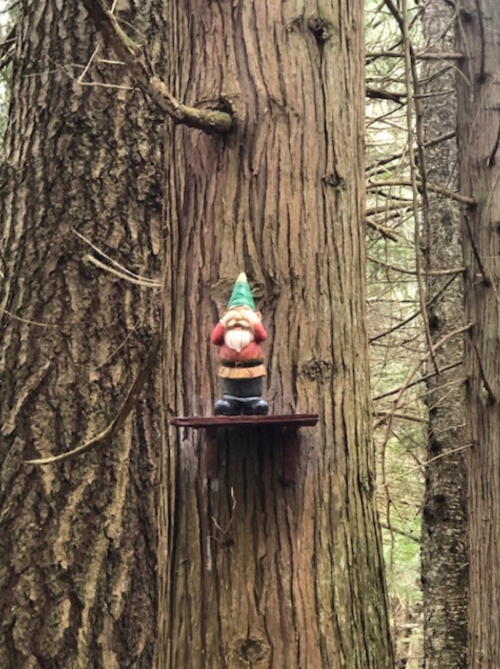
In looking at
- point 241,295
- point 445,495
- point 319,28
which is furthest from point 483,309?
point 241,295

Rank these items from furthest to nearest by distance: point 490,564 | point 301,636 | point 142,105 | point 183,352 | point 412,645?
point 412,645, point 490,564, point 142,105, point 183,352, point 301,636

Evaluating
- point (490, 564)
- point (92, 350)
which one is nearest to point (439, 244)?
point (490, 564)

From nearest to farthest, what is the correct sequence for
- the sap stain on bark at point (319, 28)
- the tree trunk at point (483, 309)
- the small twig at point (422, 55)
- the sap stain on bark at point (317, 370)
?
the sap stain on bark at point (317, 370) → the sap stain on bark at point (319, 28) → the small twig at point (422, 55) → the tree trunk at point (483, 309)

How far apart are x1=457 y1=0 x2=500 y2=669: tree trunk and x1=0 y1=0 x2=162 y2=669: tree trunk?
196 centimetres

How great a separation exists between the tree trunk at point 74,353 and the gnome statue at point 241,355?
162 centimetres

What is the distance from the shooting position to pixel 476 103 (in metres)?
4.46

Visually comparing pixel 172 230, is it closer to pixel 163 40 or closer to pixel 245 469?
pixel 245 469

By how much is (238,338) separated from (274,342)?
155mm

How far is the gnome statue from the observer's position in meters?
1.75

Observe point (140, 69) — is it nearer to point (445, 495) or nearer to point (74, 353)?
point (74, 353)

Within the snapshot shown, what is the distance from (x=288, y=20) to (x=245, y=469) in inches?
48.2

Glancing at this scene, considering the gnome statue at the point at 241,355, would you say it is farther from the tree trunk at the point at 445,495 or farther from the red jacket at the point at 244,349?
the tree trunk at the point at 445,495

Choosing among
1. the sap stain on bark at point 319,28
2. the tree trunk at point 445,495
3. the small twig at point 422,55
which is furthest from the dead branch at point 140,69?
the tree trunk at point 445,495

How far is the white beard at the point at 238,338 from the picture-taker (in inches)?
68.7
